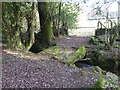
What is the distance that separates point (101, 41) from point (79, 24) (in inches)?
350

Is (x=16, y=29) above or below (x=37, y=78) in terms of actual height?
above

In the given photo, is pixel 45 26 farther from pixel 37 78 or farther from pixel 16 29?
pixel 37 78

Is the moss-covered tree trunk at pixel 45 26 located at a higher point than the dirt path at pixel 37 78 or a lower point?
higher

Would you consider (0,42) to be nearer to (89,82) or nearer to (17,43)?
(17,43)

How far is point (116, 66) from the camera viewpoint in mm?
7262

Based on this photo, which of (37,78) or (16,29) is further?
(16,29)

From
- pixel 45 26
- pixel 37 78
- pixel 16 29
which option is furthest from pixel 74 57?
pixel 45 26

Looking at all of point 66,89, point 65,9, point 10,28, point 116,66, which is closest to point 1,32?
point 10,28

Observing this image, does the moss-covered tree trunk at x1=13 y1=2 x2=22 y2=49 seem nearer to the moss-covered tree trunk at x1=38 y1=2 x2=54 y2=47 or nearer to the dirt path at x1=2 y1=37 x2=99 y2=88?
the moss-covered tree trunk at x1=38 y1=2 x2=54 y2=47

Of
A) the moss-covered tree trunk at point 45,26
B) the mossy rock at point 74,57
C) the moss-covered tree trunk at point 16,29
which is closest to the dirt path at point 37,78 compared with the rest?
the mossy rock at point 74,57

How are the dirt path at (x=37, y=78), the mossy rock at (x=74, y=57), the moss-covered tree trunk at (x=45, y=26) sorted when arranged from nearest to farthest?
the dirt path at (x=37, y=78), the mossy rock at (x=74, y=57), the moss-covered tree trunk at (x=45, y=26)

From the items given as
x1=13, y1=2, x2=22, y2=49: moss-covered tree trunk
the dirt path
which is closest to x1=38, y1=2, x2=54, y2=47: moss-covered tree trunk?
x1=13, y1=2, x2=22, y2=49: moss-covered tree trunk

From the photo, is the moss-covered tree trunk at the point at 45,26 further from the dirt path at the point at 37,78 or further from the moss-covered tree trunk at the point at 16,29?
the dirt path at the point at 37,78

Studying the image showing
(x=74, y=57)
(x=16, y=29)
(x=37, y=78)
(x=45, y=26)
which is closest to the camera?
(x=37, y=78)
